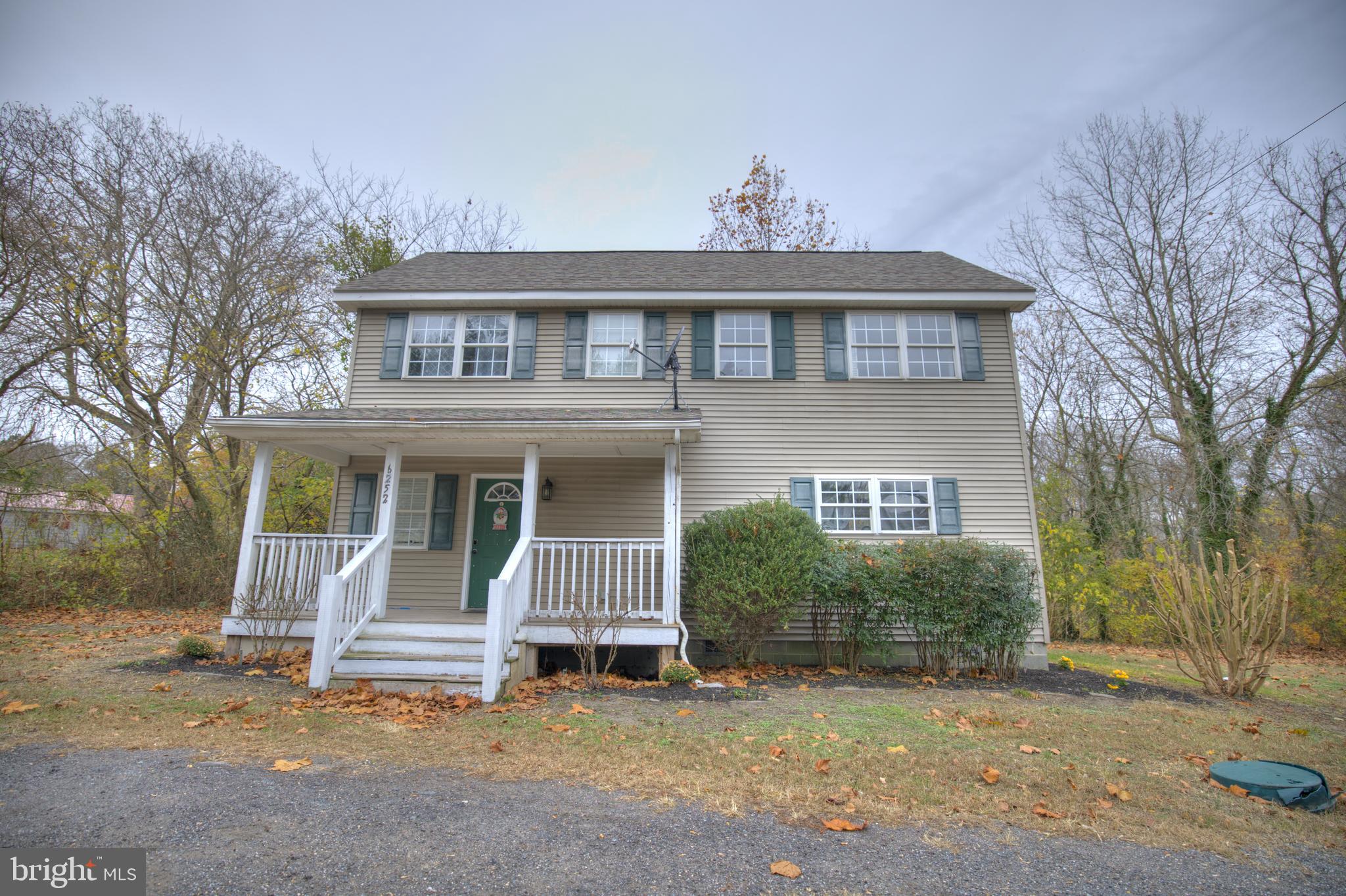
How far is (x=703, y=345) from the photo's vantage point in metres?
9.72

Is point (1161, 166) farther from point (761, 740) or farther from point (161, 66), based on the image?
point (161, 66)

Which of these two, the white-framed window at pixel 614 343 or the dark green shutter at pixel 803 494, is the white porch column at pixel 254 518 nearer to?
the white-framed window at pixel 614 343

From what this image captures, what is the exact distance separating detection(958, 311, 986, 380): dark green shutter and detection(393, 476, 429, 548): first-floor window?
8353 mm

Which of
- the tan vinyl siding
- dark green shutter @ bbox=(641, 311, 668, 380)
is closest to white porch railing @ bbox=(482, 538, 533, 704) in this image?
the tan vinyl siding

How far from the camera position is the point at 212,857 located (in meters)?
2.70

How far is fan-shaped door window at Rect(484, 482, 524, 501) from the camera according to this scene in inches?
367

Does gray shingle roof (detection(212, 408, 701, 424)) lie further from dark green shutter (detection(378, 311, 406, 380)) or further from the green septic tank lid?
the green septic tank lid

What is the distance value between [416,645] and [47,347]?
39.6 feet

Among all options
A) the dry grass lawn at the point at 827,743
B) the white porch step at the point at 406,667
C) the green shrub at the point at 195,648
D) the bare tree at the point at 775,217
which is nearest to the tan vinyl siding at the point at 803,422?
the green shrub at the point at 195,648

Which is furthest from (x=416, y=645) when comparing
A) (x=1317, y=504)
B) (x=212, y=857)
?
(x=1317, y=504)

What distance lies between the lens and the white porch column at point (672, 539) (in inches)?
287

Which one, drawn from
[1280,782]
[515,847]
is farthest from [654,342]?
[1280,782]

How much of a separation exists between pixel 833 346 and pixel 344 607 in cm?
744

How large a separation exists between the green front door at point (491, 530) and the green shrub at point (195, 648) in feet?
9.91
